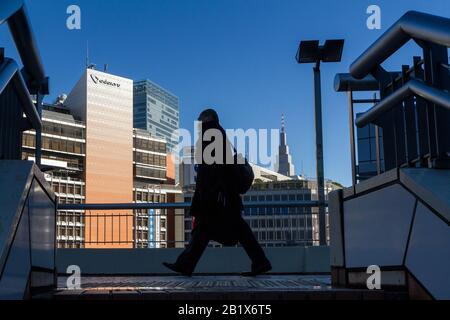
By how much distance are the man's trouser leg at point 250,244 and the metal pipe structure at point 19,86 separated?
287cm

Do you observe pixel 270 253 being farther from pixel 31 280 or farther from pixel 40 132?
pixel 31 280

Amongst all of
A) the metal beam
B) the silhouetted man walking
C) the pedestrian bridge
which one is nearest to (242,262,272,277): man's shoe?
the silhouetted man walking

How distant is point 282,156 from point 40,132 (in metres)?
64.6

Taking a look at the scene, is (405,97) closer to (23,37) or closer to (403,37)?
(403,37)

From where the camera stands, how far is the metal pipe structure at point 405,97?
152 inches

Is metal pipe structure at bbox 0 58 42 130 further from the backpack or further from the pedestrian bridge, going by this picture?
the backpack

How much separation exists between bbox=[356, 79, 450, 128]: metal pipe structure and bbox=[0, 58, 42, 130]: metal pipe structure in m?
2.58

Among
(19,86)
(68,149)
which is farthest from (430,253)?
(68,149)

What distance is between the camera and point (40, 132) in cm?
570

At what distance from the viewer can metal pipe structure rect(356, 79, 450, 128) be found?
12.6 ft

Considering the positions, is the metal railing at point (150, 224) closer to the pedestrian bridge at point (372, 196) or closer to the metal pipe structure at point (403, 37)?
the pedestrian bridge at point (372, 196)

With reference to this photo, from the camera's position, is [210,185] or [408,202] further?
[210,185]

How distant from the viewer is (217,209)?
24.0 ft

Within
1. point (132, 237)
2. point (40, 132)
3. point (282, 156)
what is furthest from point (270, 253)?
point (282, 156)
